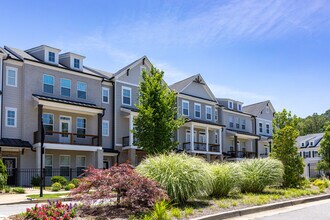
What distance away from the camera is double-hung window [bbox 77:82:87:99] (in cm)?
3424

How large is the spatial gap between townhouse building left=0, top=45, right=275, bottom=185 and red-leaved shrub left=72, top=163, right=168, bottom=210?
13.3 m

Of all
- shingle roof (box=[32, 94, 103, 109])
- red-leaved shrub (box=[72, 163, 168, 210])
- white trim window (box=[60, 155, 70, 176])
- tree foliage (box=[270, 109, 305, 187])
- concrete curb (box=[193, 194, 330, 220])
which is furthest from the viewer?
white trim window (box=[60, 155, 70, 176])

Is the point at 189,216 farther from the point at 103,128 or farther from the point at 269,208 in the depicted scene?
the point at 103,128

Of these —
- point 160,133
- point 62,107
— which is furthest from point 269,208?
point 62,107

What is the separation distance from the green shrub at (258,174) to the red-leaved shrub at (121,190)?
24.1ft

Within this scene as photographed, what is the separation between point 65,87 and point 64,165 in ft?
21.2

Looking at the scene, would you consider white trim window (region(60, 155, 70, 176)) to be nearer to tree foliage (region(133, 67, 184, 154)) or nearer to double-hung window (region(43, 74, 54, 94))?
double-hung window (region(43, 74, 54, 94))

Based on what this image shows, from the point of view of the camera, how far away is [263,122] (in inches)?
2286

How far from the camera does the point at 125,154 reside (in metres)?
37.1

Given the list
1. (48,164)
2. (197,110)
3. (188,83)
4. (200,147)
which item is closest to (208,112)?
(197,110)

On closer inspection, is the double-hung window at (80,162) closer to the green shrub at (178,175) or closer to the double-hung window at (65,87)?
the double-hung window at (65,87)

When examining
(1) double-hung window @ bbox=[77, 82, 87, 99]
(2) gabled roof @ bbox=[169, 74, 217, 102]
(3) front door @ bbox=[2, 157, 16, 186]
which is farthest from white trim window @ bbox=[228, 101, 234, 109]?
(3) front door @ bbox=[2, 157, 16, 186]

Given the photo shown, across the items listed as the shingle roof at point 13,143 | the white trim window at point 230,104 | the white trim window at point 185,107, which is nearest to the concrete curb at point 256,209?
the shingle roof at point 13,143

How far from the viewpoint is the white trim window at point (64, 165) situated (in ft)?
107
